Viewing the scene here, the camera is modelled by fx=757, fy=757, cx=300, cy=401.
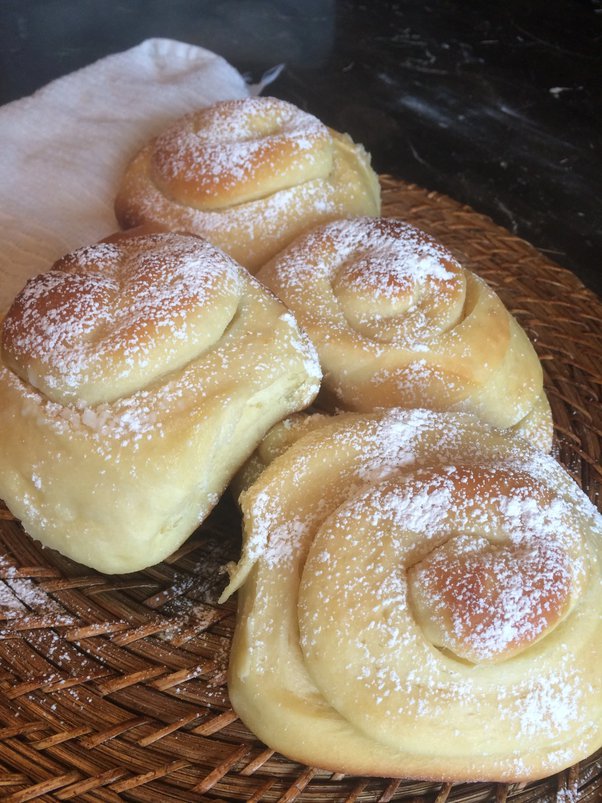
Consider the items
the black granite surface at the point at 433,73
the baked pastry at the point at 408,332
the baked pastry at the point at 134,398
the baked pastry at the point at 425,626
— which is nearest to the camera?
the baked pastry at the point at 425,626

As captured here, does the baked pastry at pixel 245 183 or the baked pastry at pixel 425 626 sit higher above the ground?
the baked pastry at pixel 245 183

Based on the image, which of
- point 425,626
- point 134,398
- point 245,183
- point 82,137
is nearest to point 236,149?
point 245,183

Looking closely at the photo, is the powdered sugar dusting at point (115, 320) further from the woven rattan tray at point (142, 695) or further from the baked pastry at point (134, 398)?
the woven rattan tray at point (142, 695)

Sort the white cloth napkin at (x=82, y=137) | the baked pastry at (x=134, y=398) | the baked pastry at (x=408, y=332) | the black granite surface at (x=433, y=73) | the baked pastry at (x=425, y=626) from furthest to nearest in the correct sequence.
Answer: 1. the black granite surface at (x=433, y=73)
2. the white cloth napkin at (x=82, y=137)
3. the baked pastry at (x=408, y=332)
4. the baked pastry at (x=134, y=398)
5. the baked pastry at (x=425, y=626)

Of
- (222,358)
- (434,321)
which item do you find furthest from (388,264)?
(222,358)

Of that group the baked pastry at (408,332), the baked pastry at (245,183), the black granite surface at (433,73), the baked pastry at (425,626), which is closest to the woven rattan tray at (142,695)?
the baked pastry at (425,626)

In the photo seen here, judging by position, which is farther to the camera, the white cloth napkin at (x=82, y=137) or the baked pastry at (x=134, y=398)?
the white cloth napkin at (x=82, y=137)
